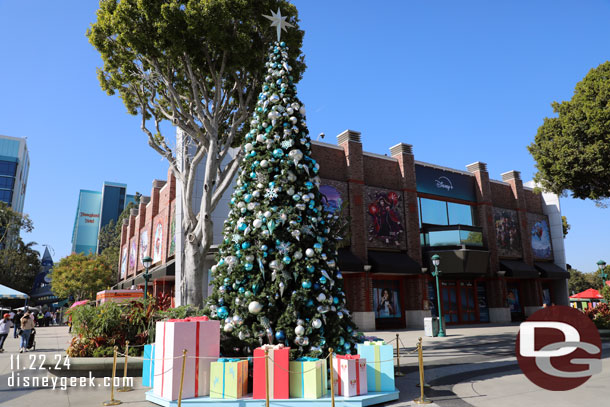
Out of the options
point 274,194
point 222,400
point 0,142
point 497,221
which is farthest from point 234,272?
point 0,142

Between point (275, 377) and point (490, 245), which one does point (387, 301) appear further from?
point (275, 377)

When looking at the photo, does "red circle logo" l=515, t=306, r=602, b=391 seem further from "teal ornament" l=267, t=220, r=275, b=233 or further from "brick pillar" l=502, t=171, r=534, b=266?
"brick pillar" l=502, t=171, r=534, b=266

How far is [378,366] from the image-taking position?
6992 millimetres

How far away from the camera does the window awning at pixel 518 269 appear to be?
27391mm

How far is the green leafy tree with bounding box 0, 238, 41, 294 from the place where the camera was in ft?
153

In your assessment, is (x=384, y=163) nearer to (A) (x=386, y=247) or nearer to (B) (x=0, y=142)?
(A) (x=386, y=247)

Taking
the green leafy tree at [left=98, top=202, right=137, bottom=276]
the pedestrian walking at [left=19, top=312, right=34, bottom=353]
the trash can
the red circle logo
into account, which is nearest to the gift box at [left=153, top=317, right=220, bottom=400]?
the red circle logo

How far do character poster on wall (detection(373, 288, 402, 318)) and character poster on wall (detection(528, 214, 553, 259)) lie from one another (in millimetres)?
15049

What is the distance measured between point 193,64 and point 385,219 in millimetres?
15244

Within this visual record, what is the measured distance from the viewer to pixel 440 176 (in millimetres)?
27141

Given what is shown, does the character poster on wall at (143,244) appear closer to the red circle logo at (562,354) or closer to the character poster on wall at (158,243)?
the character poster on wall at (158,243)

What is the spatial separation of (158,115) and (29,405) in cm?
1014

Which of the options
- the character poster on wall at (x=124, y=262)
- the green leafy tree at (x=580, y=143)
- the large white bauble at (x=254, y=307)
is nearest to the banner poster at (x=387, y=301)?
the green leafy tree at (x=580, y=143)

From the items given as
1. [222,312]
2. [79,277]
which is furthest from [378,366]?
[79,277]
